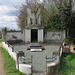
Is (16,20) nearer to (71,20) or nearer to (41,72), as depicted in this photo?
(71,20)

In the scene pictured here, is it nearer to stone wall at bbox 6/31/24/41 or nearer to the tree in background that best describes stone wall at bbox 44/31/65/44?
the tree in background

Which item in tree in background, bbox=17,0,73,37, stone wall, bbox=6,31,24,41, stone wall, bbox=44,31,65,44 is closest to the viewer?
tree in background, bbox=17,0,73,37

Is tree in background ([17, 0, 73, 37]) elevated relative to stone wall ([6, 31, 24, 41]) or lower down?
elevated


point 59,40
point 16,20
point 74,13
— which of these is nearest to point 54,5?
point 74,13

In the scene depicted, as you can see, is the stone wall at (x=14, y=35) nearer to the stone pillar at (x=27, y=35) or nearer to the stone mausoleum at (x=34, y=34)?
the stone mausoleum at (x=34, y=34)

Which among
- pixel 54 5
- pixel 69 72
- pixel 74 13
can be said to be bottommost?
pixel 69 72

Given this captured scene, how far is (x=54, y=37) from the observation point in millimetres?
21391

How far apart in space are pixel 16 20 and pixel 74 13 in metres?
21.2

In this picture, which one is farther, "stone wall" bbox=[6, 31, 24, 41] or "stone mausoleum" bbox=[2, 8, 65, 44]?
"stone wall" bbox=[6, 31, 24, 41]

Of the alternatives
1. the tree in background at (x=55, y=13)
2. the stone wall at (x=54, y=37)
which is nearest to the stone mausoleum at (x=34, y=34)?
the stone wall at (x=54, y=37)

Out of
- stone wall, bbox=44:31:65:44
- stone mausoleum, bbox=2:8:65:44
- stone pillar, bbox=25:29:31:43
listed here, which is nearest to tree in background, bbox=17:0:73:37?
stone wall, bbox=44:31:65:44

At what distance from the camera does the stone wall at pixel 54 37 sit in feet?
69.6

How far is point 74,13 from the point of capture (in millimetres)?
20641

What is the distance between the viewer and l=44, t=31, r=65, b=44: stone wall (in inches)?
835
